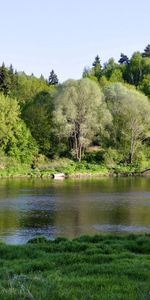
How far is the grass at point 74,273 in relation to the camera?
888 cm

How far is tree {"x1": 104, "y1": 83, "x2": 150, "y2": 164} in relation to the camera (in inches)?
3159

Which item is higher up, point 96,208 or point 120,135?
point 120,135

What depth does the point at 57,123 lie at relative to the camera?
78375 millimetres

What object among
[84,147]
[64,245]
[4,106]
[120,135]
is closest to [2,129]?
[4,106]

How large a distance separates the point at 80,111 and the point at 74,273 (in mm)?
66797

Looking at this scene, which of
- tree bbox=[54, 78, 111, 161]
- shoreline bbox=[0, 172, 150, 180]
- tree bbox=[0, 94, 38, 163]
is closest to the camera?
shoreline bbox=[0, 172, 150, 180]

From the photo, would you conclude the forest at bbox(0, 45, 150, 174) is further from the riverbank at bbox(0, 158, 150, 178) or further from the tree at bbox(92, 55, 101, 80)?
the tree at bbox(92, 55, 101, 80)

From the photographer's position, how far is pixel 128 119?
8075 centimetres

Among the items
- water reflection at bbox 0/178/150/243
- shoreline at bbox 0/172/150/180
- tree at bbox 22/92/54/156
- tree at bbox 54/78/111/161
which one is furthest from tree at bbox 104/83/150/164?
water reflection at bbox 0/178/150/243

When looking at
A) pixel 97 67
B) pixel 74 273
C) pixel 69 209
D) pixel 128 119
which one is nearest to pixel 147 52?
pixel 97 67

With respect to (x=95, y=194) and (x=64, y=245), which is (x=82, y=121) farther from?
(x=64, y=245)

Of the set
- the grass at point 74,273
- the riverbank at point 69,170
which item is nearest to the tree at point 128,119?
the riverbank at point 69,170

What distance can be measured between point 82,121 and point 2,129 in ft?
43.0

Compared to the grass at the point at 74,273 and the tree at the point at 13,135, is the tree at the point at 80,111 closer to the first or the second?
the tree at the point at 13,135
